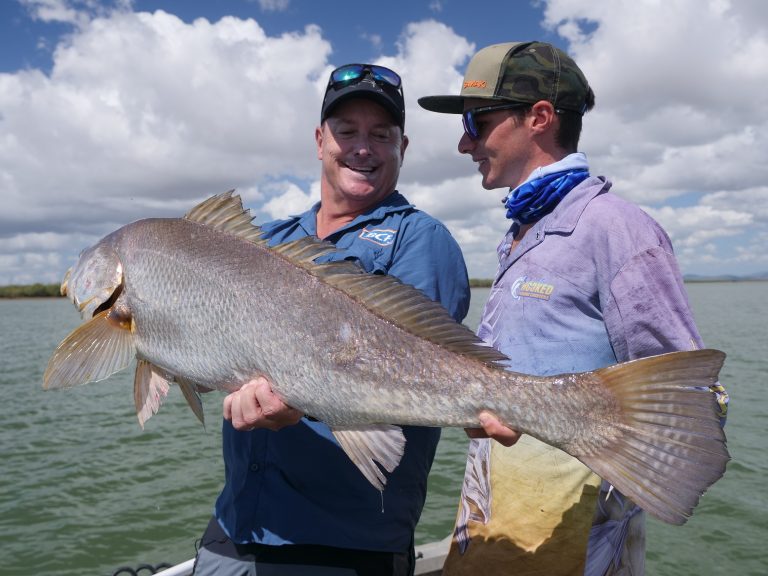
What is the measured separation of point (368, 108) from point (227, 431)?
82.2 inches

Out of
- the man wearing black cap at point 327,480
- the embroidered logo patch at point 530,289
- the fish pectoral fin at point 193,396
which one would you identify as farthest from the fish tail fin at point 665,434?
the fish pectoral fin at point 193,396

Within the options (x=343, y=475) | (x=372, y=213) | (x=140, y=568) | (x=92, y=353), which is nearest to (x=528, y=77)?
(x=372, y=213)

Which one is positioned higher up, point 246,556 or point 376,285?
point 376,285

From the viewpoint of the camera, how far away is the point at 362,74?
3.69 meters

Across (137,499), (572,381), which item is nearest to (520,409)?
(572,381)

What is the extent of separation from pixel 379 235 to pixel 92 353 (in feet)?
5.71

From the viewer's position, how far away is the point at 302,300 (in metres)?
2.77

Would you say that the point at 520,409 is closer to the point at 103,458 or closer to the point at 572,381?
the point at 572,381

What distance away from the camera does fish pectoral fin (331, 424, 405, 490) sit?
2605mm

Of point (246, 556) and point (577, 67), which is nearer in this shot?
point (246, 556)

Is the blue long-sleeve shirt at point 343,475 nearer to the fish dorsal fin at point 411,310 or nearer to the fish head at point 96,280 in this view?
the fish dorsal fin at point 411,310

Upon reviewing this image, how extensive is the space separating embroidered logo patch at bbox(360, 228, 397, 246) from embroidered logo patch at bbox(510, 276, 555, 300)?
0.69 metres

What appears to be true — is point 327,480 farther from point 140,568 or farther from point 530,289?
point 140,568

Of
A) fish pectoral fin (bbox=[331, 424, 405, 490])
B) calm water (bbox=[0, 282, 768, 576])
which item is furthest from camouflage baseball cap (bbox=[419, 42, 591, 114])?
calm water (bbox=[0, 282, 768, 576])
